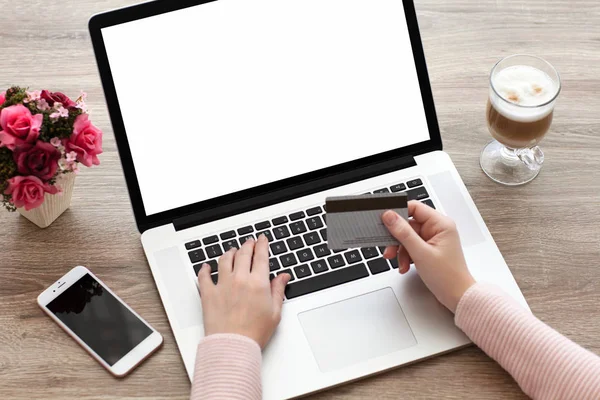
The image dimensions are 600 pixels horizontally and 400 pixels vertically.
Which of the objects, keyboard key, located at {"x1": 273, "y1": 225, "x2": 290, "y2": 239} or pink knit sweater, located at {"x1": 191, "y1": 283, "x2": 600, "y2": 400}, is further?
keyboard key, located at {"x1": 273, "y1": 225, "x2": 290, "y2": 239}

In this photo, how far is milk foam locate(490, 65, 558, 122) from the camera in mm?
1092

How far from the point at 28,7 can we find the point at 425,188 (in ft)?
2.63

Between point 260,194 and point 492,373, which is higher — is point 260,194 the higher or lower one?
the higher one

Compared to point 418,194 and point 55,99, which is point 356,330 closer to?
point 418,194

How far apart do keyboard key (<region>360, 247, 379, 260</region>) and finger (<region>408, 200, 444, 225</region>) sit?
8 cm

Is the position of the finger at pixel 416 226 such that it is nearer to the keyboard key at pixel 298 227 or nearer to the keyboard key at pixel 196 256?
the keyboard key at pixel 298 227

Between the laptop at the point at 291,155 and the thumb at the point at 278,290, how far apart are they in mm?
18

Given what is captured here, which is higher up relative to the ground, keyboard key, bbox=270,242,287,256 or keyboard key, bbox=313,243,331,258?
keyboard key, bbox=270,242,287,256

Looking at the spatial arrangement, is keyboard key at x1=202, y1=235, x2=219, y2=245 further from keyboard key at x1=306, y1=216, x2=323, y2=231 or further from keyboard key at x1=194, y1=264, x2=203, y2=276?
keyboard key at x1=306, y1=216, x2=323, y2=231

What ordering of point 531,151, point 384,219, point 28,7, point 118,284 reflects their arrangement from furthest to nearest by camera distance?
point 28,7, point 531,151, point 118,284, point 384,219

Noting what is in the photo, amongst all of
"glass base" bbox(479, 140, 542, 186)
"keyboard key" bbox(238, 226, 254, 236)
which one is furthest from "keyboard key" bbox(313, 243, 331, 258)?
"glass base" bbox(479, 140, 542, 186)

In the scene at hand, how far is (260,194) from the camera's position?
1.13 metres

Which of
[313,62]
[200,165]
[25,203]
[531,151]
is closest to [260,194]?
[200,165]

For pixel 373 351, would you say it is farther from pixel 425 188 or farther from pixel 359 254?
pixel 425 188
